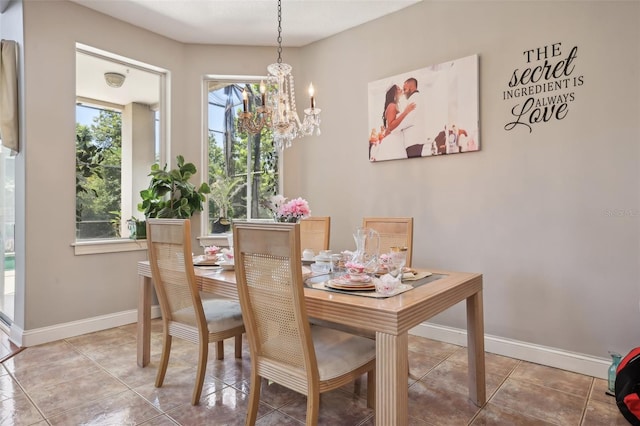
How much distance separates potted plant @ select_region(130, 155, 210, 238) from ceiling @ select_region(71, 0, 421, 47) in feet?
4.24

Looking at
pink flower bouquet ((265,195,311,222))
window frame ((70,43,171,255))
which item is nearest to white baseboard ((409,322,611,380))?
pink flower bouquet ((265,195,311,222))

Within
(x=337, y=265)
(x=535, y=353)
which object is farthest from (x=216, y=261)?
(x=535, y=353)

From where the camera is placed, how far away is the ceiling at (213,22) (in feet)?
10.5

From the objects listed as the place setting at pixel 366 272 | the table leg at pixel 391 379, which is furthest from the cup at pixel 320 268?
the table leg at pixel 391 379

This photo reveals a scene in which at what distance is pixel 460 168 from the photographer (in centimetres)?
293

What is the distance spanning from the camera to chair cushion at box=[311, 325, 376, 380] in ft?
5.00

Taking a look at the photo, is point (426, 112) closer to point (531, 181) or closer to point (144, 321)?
point (531, 181)

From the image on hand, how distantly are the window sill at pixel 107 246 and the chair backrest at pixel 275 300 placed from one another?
2.36 meters

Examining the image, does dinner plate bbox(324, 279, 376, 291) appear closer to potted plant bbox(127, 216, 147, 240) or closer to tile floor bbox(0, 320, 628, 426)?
tile floor bbox(0, 320, 628, 426)

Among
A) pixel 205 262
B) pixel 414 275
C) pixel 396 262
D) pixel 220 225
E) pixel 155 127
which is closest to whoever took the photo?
pixel 396 262

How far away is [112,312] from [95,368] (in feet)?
3.35

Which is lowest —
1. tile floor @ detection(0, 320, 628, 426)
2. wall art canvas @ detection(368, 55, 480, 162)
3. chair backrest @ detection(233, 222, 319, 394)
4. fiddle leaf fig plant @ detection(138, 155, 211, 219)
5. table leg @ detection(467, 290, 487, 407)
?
tile floor @ detection(0, 320, 628, 426)

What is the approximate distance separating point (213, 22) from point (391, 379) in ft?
11.6

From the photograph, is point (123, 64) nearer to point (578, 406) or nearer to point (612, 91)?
point (612, 91)
